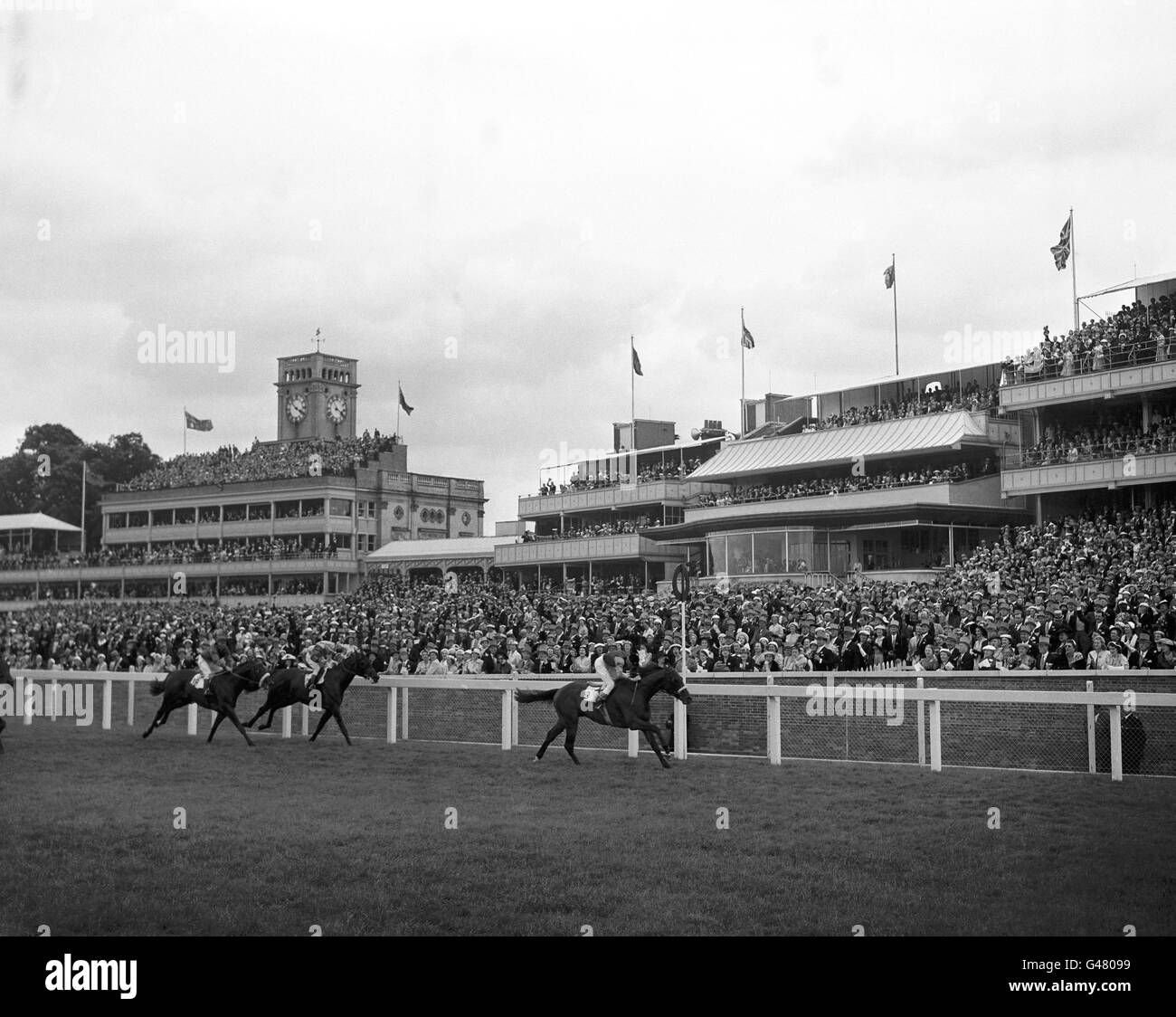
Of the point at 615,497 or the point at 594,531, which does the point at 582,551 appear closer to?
the point at 594,531

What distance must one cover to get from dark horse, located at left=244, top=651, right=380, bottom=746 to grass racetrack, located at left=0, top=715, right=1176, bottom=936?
4203 millimetres

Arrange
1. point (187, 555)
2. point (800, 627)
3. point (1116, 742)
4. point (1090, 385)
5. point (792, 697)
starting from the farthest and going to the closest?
1. point (187, 555)
2. point (1090, 385)
3. point (800, 627)
4. point (792, 697)
5. point (1116, 742)

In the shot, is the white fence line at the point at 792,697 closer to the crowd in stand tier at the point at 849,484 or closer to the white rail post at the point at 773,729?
the white rail post at the point at 773,729

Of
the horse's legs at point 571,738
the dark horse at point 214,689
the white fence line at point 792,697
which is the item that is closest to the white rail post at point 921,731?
the white fence line at point 792,697

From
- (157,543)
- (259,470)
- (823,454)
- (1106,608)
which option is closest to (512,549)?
(823,454)

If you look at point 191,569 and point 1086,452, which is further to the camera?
point 191,569

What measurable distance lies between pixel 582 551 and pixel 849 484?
1253cm

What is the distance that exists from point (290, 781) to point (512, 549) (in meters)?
39.6

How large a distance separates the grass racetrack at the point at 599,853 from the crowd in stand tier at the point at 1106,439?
76.2 feet

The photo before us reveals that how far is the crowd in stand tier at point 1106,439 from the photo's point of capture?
3509 centimetres

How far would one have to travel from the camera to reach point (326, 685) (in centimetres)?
1989

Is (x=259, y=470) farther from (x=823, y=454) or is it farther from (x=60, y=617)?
(x=823, y=454)

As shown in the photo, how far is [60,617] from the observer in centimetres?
4494

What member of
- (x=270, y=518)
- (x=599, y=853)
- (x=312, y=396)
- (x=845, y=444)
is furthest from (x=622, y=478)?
(x=599, y=853)
